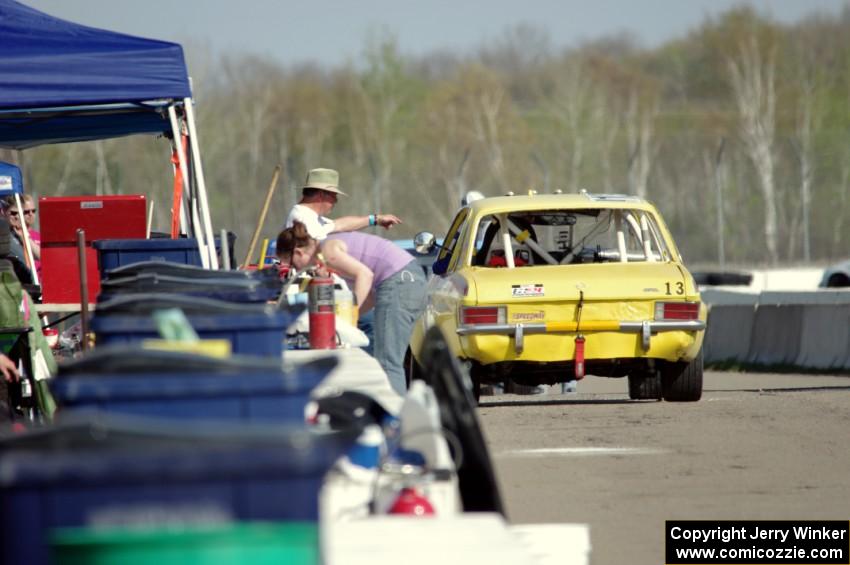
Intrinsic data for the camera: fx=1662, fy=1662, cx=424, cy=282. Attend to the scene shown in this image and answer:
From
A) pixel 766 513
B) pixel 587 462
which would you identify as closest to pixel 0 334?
pixel 587 462

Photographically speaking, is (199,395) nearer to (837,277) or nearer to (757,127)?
(837,277)

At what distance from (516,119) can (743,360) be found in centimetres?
7131

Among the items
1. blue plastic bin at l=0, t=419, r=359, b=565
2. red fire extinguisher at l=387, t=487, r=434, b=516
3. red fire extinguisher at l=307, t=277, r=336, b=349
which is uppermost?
blue plastic bin at l=0, t=419, r=359, b=565

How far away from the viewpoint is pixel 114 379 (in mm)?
4082

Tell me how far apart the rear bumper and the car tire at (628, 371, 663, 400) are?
1138 millimetres

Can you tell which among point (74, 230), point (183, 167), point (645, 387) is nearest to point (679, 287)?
point (645, 387)

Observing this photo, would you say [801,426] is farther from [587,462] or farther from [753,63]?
[753,63]

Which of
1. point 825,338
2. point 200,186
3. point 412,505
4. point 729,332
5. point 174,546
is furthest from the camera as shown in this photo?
point 729,332

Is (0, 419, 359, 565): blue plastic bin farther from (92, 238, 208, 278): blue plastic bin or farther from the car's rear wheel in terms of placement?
the car's rear wheel

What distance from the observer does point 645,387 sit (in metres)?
13.8

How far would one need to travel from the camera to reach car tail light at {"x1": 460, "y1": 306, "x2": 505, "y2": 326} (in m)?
12.3

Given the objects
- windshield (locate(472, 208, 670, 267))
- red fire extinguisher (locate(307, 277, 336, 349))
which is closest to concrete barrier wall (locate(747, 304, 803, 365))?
windshield (locate(472, 208, 670, 267))

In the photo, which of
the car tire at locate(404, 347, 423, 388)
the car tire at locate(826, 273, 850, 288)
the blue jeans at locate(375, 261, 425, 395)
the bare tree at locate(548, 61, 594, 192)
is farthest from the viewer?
the bare tree at locate(548, 61, 594, 192)

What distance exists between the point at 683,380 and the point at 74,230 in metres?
4.87
